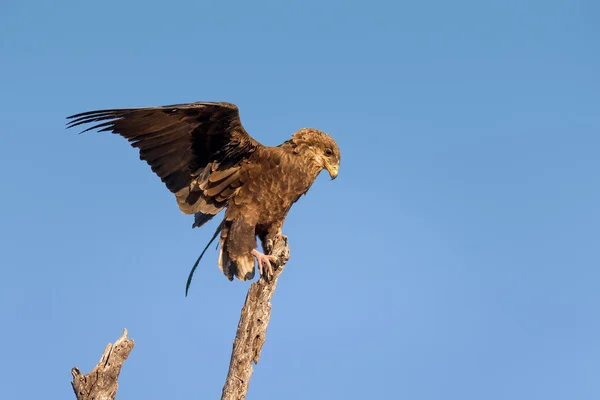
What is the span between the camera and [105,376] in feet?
19.9

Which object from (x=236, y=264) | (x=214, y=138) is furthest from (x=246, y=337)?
(x=214, y=138)

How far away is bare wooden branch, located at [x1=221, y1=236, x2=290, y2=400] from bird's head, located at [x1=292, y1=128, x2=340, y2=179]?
1369mm

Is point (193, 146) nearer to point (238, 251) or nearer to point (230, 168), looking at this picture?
point (230, 168)

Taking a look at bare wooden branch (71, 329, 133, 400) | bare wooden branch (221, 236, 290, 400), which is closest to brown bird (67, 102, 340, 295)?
bare wooden branch (221, 236, 290, 400)

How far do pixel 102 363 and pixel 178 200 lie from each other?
202 cm

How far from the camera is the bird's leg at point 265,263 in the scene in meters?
6.94

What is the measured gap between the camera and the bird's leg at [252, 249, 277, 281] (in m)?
6.94

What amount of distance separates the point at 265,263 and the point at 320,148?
1306 mm

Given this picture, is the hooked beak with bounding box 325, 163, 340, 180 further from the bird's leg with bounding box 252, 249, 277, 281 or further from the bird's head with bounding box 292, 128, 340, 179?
the bird's leg with bounding box 252, 249, 277, 281

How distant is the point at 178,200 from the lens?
762 centimetres

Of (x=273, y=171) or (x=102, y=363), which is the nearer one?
(x=102, y=363)

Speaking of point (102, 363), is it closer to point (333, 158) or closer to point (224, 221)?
point (224, 221)

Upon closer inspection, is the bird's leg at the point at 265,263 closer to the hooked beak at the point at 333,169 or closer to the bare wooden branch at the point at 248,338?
the bare wooden branch at the point at 248,338

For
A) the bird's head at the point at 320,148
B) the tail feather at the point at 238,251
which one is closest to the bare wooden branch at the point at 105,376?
the tail feather at the point at 238,251
